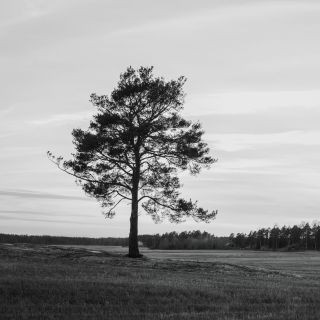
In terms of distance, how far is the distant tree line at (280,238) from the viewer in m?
91.4

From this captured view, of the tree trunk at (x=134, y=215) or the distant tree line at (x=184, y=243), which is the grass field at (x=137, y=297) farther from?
the distant tree line at (x=184, y=243)

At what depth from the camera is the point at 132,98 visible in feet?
133

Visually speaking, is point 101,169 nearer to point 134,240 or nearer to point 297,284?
point 134,240

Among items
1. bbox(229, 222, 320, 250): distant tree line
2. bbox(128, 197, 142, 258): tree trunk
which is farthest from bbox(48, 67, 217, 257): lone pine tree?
bbox(229, 222, 320, 250): distant tree line

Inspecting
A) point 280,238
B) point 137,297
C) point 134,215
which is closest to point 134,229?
point 134,215

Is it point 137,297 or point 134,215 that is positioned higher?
point 134,215

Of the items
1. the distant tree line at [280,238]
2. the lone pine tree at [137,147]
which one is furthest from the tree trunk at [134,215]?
the distant tree line at [280,238]

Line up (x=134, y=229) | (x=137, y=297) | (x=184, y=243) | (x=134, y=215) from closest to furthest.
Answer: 1. (x=137, y=297)
2. (x=134, y=215)
3. (x=134, y=229)
4. (x=184, y=243)

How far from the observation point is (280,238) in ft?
308

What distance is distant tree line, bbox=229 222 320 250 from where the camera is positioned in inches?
3600

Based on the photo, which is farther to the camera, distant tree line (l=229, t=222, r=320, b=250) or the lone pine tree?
distant tree line (l=229, t=222, r=320, b=250)

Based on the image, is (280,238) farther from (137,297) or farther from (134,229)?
(137,297)

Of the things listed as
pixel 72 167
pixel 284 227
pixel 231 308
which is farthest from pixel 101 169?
pixel 284 227

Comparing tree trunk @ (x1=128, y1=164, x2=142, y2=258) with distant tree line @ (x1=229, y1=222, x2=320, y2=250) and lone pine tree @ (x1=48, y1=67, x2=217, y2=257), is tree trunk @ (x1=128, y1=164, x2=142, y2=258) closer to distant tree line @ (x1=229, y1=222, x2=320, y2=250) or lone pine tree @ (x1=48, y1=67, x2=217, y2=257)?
lone pine tree @ (x1=48, y1=67, x2=217, y2=257)
